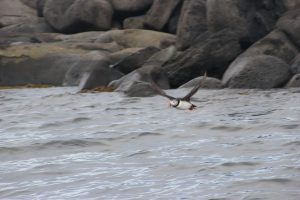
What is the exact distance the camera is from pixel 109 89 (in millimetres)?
20797

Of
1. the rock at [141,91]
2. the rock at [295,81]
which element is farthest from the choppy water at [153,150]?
the rock at [295,81]

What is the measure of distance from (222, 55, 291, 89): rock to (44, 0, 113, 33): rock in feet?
38.2

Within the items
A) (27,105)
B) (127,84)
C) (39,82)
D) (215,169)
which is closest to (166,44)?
(39,82)

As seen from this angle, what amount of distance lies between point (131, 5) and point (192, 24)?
259 inches

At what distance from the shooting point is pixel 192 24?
80.3ft

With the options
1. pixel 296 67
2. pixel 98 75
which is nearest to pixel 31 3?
pixel 98 75

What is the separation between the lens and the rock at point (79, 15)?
2995cm

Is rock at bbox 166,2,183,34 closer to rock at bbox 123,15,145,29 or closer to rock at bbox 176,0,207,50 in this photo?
rock at bbox 123,15,145,29

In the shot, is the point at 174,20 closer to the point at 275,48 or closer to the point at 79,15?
the point at 79,15

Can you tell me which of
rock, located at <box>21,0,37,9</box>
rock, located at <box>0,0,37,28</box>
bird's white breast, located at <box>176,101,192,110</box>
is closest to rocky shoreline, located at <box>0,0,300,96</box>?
rock, located at <box>0,0,37,28</box>

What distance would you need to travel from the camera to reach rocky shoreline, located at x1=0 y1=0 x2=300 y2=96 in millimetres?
19797

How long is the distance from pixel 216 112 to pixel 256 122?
2.05m

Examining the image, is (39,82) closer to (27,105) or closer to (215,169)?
(27,105)

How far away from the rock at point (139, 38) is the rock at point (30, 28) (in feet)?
16.6
